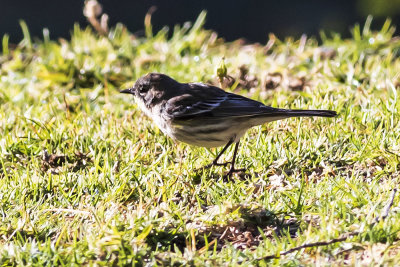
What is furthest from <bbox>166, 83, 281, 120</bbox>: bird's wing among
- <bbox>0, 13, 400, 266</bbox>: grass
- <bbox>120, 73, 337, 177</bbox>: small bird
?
<bbox>0, 13, 400, 266</bbox>: grass

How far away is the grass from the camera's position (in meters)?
3.96

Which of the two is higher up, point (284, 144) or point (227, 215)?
point (284, 144)

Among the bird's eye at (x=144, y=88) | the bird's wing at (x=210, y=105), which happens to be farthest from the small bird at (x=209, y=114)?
the bird's eye at (x=144, y=88)

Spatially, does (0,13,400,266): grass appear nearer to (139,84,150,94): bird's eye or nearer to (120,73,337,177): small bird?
(120,73,337,177): small bird

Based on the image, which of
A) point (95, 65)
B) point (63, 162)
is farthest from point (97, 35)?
point (63, 162)

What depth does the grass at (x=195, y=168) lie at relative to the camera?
3.96 m

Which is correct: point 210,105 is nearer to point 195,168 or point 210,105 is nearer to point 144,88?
point 195,168

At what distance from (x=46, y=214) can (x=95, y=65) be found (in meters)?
3.46

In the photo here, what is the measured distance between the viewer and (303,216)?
14.1ft

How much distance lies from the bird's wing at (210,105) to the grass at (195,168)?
37cm

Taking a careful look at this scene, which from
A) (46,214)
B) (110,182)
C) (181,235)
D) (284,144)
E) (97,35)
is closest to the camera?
(181,235)

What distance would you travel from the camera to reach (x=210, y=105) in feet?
17.4

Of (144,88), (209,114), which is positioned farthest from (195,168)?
(144,88)

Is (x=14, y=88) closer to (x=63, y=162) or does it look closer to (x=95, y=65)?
(x=95, y=65)
